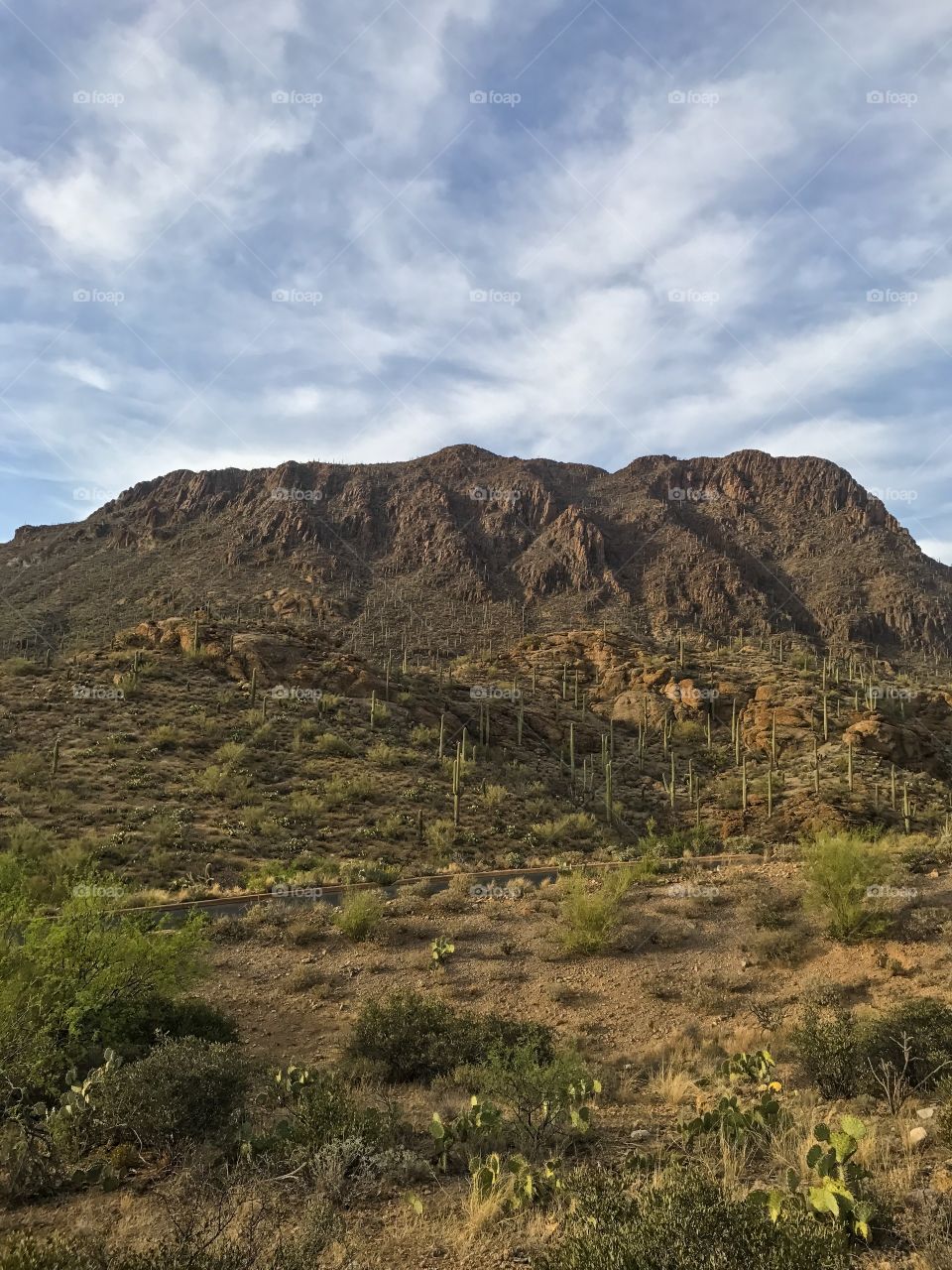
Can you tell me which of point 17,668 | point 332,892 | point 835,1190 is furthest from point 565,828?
point 17,668

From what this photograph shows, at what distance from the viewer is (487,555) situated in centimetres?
10088

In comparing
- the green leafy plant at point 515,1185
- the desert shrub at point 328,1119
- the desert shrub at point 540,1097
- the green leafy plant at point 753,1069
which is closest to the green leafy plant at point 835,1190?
the green leafy plant at point 515,1185

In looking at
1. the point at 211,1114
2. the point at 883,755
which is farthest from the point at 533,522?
the point at 211,1114

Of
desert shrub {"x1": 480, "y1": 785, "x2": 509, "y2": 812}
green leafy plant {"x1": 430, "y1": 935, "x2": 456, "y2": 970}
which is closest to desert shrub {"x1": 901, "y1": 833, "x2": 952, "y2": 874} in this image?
green leafy plant {"x1": 430, "y1": 935, "x2": 456, "y2": 970}

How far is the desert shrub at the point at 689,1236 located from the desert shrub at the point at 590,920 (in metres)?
8.80

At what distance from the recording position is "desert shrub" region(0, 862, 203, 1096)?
23.2 feet

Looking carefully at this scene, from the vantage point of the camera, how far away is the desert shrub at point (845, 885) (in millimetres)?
12727

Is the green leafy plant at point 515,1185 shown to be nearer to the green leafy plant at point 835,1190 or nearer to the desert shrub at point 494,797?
the green leafy plant at point 835,1190

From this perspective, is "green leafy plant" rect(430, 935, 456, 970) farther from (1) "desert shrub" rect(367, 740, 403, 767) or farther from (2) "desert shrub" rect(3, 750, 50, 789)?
(2) "desert shrub" rect(3, 750, 50, 789)

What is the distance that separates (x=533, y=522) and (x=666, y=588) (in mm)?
Result: 26303

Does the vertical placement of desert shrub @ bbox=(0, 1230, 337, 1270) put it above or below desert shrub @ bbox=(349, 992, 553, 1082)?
above

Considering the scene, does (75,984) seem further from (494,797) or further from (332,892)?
(494,797)

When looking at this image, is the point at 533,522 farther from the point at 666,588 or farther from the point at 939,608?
the point at 939,608

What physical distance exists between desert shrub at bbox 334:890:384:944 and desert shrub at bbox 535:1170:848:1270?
10268 mm
